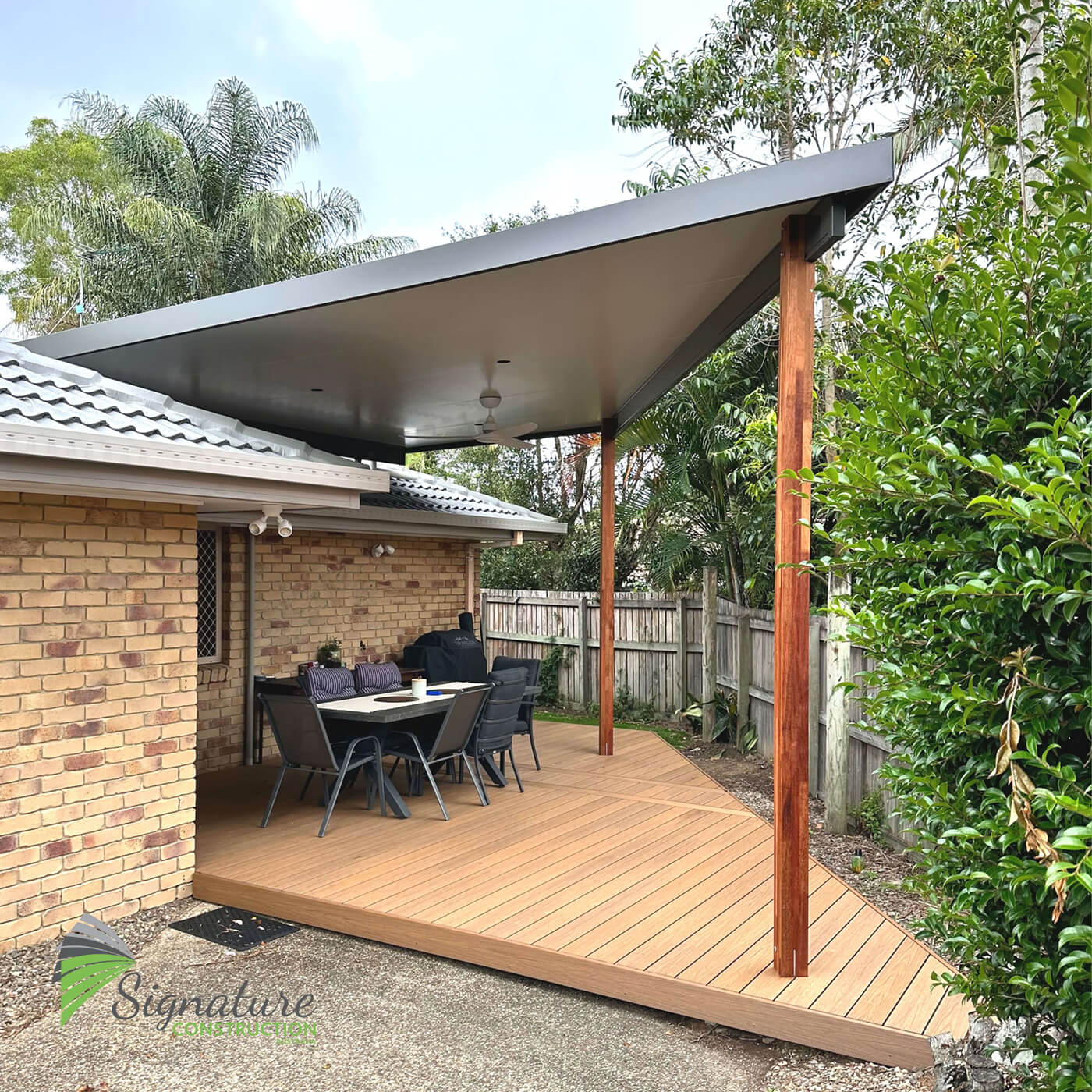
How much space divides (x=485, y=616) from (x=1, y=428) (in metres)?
10.6

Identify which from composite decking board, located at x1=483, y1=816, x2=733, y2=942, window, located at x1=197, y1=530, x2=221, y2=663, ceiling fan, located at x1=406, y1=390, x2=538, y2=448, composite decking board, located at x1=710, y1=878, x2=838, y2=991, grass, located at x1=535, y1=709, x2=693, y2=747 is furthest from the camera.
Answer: grass, located at x1=535, y1=709, x2=693, y2=747

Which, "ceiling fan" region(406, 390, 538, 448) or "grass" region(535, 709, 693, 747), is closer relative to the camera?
"ceiling fan" region(406, 390, 538, 448)

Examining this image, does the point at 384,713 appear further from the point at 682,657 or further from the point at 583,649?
Answer: the point at 583,649

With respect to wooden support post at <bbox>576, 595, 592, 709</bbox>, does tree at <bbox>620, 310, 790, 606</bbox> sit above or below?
above

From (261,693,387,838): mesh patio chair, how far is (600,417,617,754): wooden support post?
8.98 feet

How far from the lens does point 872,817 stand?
19.9ft

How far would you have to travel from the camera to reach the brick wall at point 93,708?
435 centimetres

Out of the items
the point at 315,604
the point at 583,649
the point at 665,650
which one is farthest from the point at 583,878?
the point at 583,649

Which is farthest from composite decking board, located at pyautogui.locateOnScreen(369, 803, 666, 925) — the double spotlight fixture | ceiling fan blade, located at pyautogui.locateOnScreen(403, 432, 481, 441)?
Answer: ceiling fan blade, located at pyautogui.locateOnScreen(403, 432, 481, 441)

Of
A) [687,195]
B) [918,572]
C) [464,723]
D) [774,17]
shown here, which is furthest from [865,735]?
[774,17]

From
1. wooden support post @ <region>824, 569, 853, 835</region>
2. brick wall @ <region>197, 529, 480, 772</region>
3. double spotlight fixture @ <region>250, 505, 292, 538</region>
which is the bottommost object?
wooden support post @ <region>824, 569, 853, 835</region>

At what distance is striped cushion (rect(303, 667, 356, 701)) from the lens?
23.5ft

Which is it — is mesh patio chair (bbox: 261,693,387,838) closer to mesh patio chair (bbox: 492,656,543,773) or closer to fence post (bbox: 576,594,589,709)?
mesh patio chair (bbox: 492,656,543,773)

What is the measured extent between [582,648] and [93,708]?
8.37m
